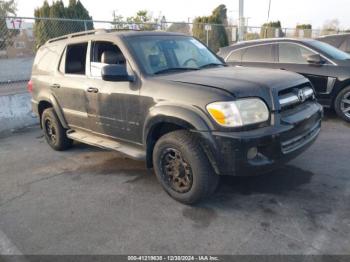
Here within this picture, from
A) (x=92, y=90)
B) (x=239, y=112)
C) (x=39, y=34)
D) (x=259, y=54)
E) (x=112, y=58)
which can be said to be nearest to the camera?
(x=239, y=112)

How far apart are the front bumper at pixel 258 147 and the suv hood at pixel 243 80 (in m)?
0.30

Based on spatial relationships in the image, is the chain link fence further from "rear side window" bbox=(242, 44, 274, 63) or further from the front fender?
the front fender

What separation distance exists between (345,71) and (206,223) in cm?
474

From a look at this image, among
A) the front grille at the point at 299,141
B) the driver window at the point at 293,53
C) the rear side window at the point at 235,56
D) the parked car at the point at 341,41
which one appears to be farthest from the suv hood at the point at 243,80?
the parked car at the point at 341,41

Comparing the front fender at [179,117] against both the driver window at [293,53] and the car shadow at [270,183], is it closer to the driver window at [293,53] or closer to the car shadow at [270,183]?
the car shadow at [270,183]

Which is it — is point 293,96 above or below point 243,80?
below

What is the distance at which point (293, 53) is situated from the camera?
6.84 m

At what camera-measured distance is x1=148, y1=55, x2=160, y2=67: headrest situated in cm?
379

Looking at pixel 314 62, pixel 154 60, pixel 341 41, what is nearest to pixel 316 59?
pixel 314 62

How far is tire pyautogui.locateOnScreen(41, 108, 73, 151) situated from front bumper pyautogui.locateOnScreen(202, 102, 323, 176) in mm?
3252

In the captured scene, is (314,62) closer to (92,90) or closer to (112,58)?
(112,58)

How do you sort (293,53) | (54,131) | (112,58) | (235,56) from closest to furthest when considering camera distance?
(112,58), (54,131), (293,53), (235,56)

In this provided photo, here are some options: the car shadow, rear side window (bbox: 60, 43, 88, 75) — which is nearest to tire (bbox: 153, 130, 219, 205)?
the car shadow

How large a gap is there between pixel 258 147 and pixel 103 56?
7.89ft
